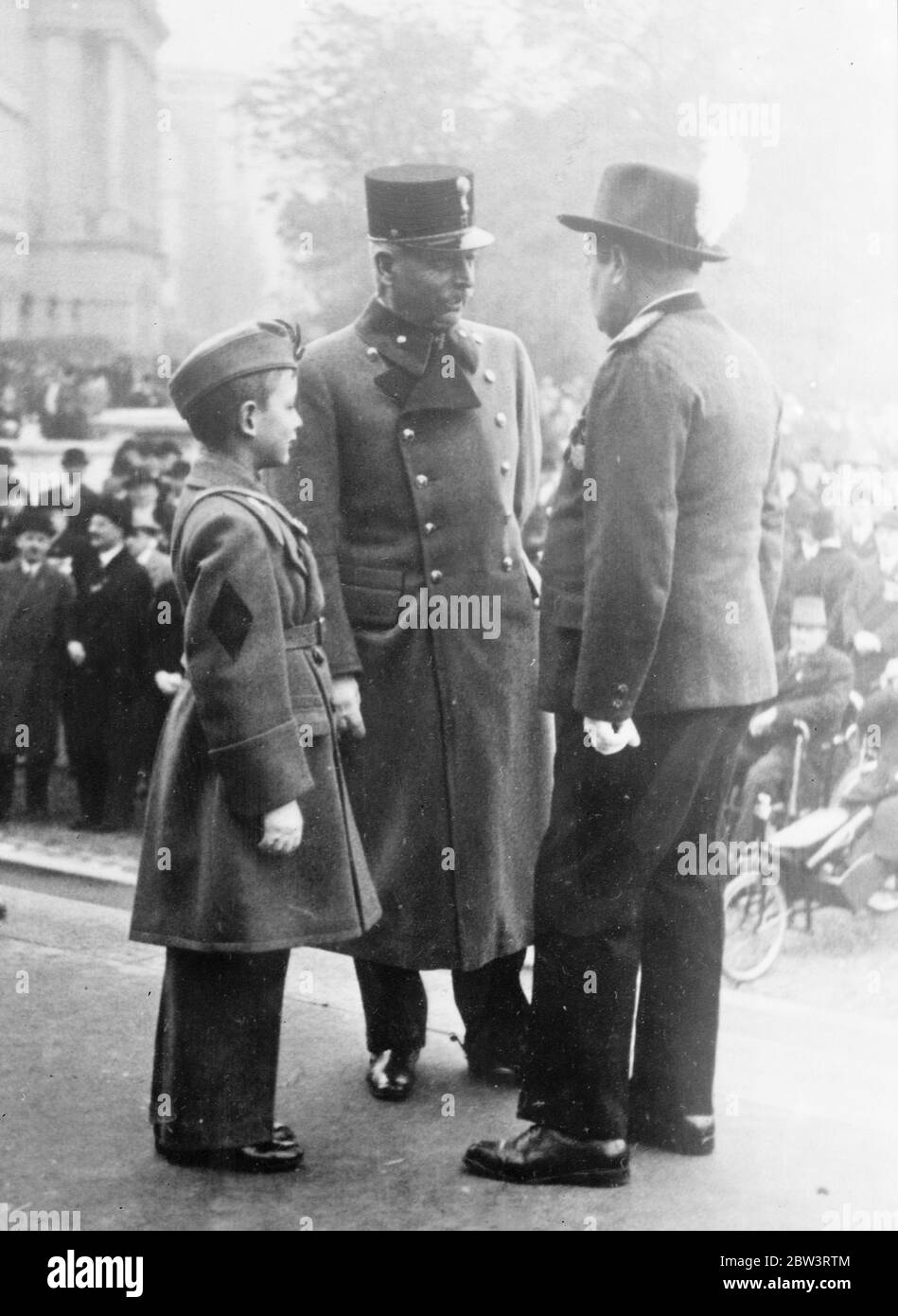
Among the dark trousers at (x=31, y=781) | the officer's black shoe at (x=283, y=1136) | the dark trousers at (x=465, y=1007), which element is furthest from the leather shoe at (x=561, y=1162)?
the dark trousers at (x=31, y=781)

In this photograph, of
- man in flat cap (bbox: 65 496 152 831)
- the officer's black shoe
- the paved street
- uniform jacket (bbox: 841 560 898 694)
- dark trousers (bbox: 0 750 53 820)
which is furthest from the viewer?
dark trousers (bbox: 0 750 53 820)

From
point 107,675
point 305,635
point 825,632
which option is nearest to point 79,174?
point 107,675

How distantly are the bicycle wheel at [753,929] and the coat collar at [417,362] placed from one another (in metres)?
1.88

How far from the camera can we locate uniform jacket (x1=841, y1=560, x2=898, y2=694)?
5.17 meters

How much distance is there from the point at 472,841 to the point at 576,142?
2.14 meters

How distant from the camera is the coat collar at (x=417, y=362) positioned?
418 centimetres

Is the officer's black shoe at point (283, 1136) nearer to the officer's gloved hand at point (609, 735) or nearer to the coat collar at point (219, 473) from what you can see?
the officer's gloved hand at point (609, 735)

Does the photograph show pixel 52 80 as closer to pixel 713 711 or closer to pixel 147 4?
pixel 147 4

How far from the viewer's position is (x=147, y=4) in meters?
5.03

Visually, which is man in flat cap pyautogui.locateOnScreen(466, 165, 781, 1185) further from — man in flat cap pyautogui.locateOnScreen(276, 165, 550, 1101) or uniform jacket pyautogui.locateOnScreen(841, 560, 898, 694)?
uniform jacket pyautogui.locateOnScreen(841, 560, 898, 694)

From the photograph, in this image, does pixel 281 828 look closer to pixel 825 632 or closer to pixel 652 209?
pixel 652 209

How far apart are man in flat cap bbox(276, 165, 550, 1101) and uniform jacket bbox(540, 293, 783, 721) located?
427 millimetres

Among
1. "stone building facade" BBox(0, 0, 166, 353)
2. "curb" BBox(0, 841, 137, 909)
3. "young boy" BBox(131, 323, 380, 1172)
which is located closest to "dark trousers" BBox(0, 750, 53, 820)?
"curb" BBox(0, 841, 137, 909)
